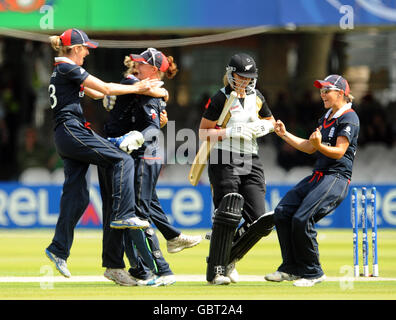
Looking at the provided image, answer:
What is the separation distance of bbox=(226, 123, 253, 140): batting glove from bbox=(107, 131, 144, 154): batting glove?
87 centimetres

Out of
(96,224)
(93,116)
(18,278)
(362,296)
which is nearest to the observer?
(362,296)

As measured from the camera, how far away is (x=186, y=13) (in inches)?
643

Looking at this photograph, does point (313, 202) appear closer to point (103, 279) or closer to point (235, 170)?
point (235, 170)

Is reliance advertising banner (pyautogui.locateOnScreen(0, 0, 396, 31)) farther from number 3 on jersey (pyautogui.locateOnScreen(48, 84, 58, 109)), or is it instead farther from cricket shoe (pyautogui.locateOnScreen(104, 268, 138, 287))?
cricket shoe (pyautogui.locateOnScreen(104, 268, 138, 287))

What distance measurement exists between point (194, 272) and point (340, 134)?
8.35ft

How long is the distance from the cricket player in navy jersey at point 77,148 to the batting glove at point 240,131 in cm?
73

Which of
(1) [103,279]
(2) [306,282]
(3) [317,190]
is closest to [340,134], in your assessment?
(3) [317,190]

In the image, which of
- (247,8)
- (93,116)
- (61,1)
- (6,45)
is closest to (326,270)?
(247,8)

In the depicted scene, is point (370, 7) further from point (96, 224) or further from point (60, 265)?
point (60, 265)

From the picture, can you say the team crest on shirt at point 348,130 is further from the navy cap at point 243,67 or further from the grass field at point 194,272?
the grass field at point 194,272

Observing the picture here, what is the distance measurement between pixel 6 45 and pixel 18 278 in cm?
1175

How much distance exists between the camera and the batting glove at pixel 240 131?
8195 mm

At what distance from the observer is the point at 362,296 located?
7.26m

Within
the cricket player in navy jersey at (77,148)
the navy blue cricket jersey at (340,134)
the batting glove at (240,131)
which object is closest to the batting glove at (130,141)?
the cricket player in navy jersey at (77,148)
